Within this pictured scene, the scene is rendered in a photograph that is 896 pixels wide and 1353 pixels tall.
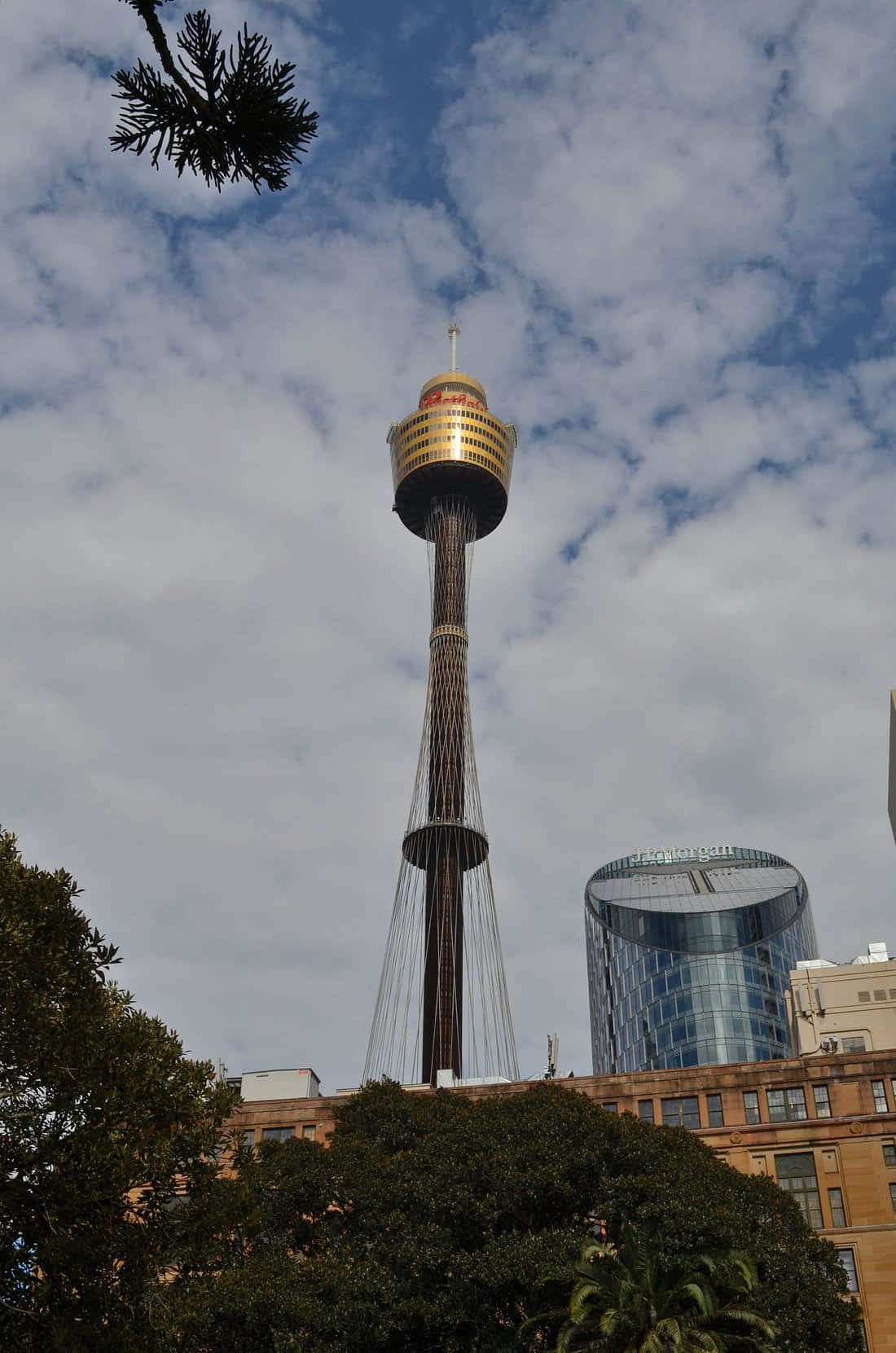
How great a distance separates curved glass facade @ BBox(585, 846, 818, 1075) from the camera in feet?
589

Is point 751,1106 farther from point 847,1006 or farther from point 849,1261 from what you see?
point 847,1006

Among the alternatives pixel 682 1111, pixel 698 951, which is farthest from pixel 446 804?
pixel 698 951

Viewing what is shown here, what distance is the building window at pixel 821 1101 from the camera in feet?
224

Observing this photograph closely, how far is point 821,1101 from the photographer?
68438mm

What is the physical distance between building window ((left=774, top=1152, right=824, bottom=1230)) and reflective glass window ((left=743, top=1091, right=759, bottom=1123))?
7.76 ft

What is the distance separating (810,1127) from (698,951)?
386 feet

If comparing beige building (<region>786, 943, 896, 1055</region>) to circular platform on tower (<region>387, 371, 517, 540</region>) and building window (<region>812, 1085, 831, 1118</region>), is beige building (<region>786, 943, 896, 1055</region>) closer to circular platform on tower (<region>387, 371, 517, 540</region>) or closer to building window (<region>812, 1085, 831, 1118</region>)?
building window (<region>812, 1085, 831, 1118</region>)

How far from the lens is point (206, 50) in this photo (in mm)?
8805

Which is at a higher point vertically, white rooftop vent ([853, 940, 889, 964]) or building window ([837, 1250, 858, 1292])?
white rooftop vent ([853, 940, 889, 964])

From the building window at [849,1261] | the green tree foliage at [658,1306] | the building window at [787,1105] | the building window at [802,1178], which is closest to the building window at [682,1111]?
the building window at [787,1105]

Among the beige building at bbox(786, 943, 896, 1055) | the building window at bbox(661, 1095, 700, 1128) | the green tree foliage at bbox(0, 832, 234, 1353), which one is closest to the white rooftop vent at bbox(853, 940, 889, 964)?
the beige building at bbox(786, 943, 896, 1055)

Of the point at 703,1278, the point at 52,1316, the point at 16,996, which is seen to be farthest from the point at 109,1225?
the point at 703,1278

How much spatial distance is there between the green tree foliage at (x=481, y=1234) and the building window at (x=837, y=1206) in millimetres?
Answer: 19412

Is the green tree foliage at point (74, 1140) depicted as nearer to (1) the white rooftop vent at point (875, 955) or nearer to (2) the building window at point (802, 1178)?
(2) the building window at point (802, 1178)
